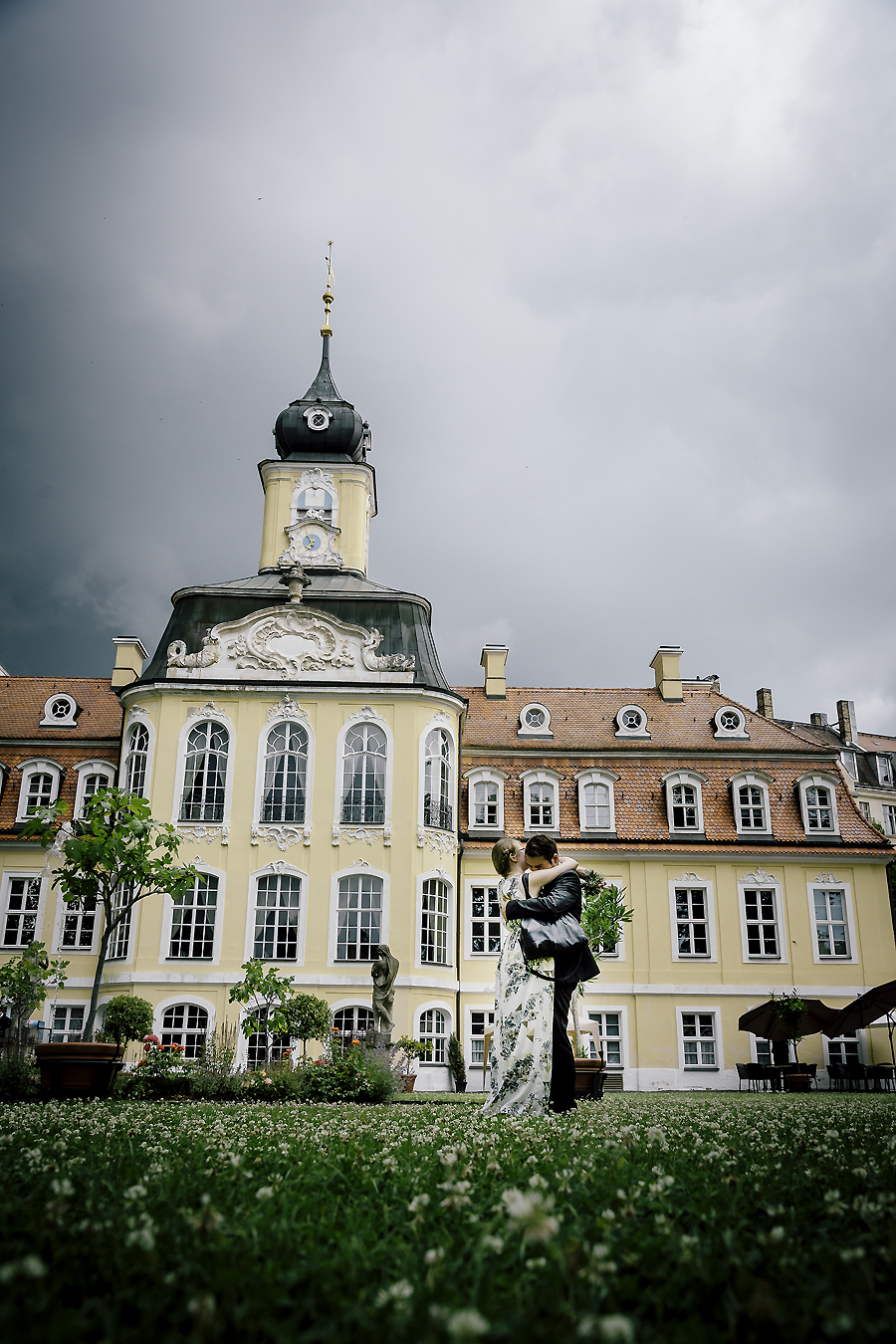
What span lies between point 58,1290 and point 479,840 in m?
29.1

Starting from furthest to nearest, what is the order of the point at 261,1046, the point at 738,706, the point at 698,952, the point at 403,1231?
the point at 738,706, the point at 698,952, the point at 261,1046, the point at 403,1231

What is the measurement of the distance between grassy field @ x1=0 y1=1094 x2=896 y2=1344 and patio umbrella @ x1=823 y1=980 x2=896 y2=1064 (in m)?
20.1

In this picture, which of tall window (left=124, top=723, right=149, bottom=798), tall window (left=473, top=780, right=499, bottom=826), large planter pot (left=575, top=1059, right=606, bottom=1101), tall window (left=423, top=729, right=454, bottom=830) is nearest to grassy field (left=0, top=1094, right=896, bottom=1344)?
large planter pot (left=575, top=1059, right=606, bottom=1101)

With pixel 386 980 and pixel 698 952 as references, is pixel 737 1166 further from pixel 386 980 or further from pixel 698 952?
pixel 698 952

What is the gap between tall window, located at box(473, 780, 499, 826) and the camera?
32.1 meters

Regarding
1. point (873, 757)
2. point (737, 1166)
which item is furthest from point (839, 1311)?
point (873, 757)

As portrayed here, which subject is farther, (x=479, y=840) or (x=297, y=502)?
(x=297, y=502)

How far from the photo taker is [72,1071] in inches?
520

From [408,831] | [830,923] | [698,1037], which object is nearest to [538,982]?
[408,831]

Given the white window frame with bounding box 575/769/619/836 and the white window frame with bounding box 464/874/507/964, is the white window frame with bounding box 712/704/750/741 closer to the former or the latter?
the white window frame with bounding box 575/769/619/836

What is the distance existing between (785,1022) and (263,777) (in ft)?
49.3

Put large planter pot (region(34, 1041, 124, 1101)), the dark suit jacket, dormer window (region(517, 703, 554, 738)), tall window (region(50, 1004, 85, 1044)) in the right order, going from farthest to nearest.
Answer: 1. dormer window (region(517, 703, 554, 738))
2. tall window (region(50, 1004, 85, 1044))
3. large planter pot (region(34, 1041, 124, 1101))
4. the dark suit jacket

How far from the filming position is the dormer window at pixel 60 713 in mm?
33531

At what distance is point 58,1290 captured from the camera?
252 cm
